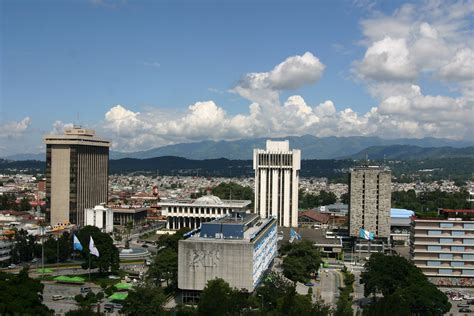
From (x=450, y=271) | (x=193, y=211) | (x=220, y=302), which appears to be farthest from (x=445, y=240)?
(x=193, y=211)

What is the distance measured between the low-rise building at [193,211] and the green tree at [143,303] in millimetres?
58554

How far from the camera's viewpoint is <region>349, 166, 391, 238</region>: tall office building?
3408 inches

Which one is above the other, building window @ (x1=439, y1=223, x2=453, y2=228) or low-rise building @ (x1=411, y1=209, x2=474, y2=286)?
building window @ (x1=439, y1=223, x2=453, y2=228)

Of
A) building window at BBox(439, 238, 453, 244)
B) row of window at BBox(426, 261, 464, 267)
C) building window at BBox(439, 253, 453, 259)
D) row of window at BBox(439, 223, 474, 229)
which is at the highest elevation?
row of window at BBox(439, 223, 474, 229)

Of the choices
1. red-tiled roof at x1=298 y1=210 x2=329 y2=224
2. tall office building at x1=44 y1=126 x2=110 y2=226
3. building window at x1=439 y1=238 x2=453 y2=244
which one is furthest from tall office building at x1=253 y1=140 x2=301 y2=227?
tall office building at x1=44 y1=126 x2=110 y2=226

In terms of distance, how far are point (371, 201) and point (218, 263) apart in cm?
4001

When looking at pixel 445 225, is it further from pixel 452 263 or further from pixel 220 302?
pixel 220 302

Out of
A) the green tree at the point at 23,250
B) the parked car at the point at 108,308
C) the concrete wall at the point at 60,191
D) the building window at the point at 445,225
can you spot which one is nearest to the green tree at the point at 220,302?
the parked car at the point at 108,308

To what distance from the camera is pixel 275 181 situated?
102 meters

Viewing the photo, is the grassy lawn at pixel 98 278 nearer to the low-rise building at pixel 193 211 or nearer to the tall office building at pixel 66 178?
the low-rise building at pixel 193 211

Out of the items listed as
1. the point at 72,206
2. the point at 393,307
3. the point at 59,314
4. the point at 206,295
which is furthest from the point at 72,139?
the point at 393,307

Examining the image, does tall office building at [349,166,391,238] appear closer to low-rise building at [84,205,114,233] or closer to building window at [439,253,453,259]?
building window at [439,253,453,259]

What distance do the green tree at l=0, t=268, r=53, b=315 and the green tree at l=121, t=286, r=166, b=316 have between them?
22.8 ft

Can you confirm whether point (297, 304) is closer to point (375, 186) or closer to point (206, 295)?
point (206, 295)
